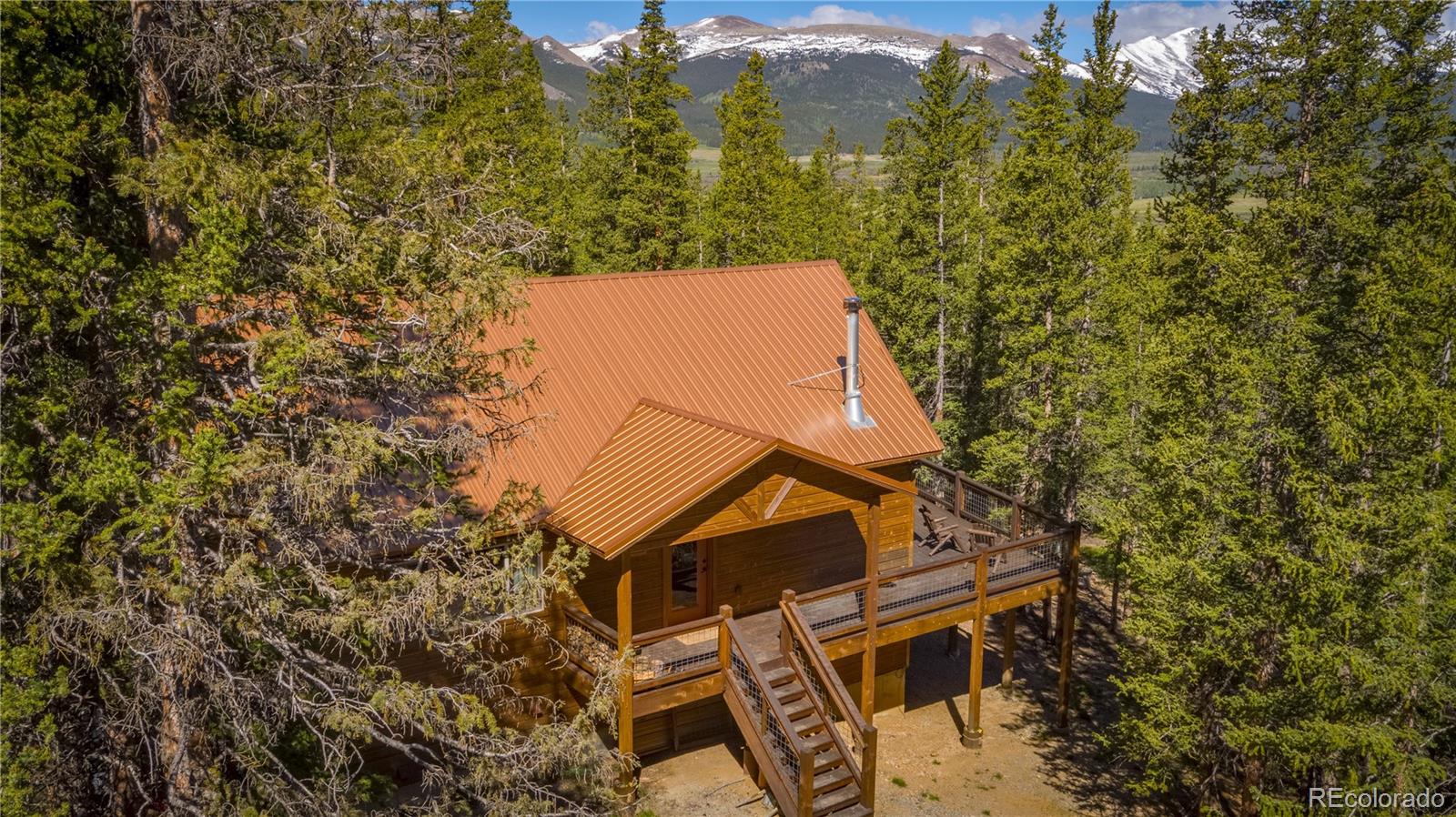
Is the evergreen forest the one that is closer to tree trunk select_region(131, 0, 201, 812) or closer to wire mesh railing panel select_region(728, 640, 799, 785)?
tree trunk select_region(131, 0, 201, 812)

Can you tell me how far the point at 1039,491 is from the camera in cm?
2405

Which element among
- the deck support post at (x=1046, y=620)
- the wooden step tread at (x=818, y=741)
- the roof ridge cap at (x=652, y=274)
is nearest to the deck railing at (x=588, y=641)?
the wooden step tread at (x=818, y=741)

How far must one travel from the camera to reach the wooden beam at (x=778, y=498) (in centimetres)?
1265

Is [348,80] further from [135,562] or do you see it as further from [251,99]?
[135,562]

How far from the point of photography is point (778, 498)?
12.7 m

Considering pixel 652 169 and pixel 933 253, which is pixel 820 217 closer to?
pixel 652 169

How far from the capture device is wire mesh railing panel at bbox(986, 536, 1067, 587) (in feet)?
53.1

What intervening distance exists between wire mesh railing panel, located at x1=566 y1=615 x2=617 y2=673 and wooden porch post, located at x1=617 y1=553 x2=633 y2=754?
1.26 feet

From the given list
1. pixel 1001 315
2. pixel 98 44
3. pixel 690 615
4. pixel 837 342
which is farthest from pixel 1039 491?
pixel 98 44

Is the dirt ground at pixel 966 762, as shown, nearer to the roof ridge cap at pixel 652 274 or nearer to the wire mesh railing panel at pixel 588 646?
the wire mesh railing panel at pixel 588 646

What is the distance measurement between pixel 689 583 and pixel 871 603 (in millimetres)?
3144

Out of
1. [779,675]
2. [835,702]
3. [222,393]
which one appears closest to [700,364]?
[779,675]

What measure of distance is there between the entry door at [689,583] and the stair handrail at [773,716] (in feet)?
6.05

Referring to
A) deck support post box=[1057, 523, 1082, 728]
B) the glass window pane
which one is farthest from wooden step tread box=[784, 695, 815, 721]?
deck support post box=[1057, 523, 1082, 728]
